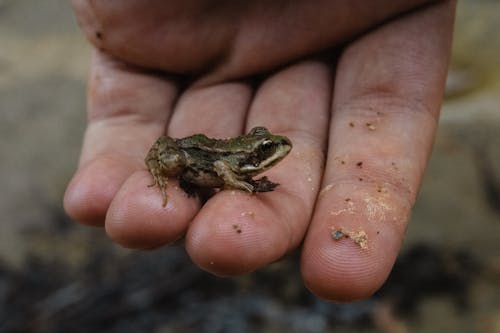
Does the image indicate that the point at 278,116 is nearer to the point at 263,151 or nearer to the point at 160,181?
the point at 263,151

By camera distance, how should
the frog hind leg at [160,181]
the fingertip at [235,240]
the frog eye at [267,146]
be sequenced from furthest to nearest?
1. the frog eye at [267,146]
2. the frog hind leg at [160,181]
3. the fingertip at [235,240]

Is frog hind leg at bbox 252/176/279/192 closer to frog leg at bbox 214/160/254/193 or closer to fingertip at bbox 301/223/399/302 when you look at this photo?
frog leg at bbox 214/160/254/193

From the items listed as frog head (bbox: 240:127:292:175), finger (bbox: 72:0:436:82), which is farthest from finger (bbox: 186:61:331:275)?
finger (bbox: 72:0:436:82)

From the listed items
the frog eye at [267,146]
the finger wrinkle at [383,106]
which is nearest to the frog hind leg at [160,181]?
the frog eye at [267,146]

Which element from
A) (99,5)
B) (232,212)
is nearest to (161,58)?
(99,5)

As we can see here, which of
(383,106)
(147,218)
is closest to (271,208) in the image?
(147,218)

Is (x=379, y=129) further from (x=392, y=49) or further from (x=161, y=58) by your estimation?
(x=161, y=58)

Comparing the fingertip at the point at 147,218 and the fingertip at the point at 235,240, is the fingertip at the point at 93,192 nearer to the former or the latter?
the fingertip at the point at 147,218
